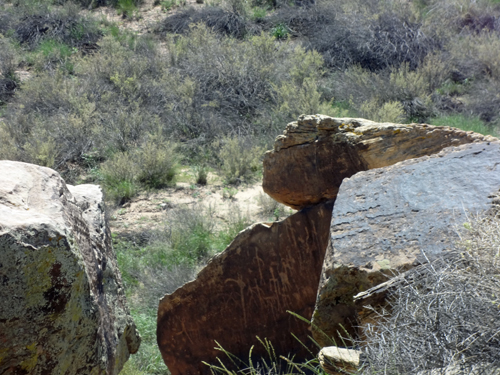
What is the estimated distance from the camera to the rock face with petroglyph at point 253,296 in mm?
3363

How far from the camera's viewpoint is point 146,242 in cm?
547

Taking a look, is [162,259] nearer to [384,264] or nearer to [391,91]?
[384,264]

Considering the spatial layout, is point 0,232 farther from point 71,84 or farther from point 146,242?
point 71,84

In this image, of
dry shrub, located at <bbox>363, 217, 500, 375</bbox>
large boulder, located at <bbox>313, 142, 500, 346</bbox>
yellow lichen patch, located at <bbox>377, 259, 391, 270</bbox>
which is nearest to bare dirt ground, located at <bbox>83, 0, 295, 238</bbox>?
large boulder, located at <bbox>313, 142, 500, 346</bbox>

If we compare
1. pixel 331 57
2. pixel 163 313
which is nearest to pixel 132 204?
pixel 163 313

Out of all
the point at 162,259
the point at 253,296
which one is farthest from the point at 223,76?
the point at 253,296

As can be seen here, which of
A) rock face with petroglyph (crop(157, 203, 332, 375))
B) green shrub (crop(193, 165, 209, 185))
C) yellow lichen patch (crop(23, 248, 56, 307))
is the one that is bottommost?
green shrub (crop(193, 165, 209, 185))

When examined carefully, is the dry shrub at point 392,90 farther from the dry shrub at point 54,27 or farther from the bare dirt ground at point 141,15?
the dry shrub at point 54,27

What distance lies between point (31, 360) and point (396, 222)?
157cm

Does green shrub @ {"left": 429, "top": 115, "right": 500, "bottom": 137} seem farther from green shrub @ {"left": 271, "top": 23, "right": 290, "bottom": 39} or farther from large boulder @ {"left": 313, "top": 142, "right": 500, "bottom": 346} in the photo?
large boulder @ {"left": 313, "top": 142, "right": 500, "bottom": 346}

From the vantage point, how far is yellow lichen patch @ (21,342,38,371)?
5.77 ft

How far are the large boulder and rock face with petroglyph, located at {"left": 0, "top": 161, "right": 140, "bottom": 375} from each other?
0.96 metres

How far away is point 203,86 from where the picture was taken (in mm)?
8891

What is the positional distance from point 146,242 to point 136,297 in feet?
3.08
